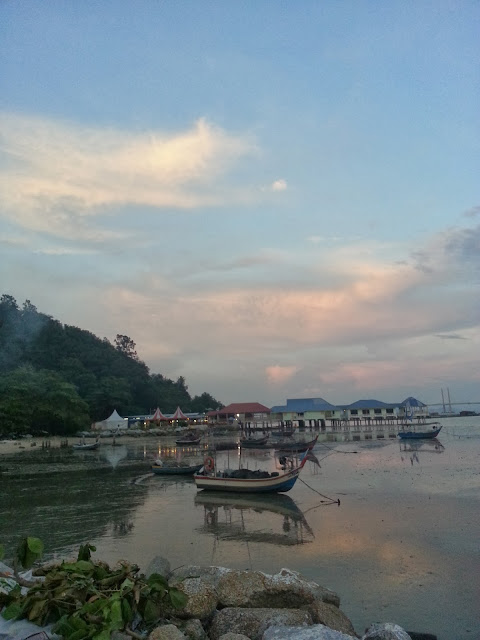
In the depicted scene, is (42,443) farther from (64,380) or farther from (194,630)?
(194,630)

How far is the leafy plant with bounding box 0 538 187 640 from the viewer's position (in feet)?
15.8

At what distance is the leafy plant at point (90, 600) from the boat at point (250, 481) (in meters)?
16.3

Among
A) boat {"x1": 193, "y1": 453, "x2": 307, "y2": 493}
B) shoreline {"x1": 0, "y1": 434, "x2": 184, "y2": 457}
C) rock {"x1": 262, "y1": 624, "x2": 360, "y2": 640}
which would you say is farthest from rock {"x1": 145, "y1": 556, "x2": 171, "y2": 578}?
shoreline {"x1": 0, "y1": 434, "x2": 184, "y2": 457}

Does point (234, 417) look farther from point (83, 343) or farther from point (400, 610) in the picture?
point (400, 610)

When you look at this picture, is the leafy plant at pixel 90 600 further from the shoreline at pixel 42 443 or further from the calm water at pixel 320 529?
the shoreline at pixel 42 443

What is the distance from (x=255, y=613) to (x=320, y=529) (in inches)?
409

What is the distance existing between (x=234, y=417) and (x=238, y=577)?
8552 centimetres

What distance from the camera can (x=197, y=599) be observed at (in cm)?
611

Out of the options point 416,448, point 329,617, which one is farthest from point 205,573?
point 416,448

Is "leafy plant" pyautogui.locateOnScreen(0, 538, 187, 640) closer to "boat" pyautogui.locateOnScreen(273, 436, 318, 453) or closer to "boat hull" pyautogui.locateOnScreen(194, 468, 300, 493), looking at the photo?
"boat hull" pyautogui.locateOnScreen(194, 468, 300, 493)

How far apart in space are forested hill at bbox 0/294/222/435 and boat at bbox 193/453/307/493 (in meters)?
40.6

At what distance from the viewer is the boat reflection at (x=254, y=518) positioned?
14.9 meters

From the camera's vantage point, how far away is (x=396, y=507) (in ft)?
61.6

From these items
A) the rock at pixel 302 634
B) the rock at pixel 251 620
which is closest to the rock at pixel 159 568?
the rock at pixel 251 620
